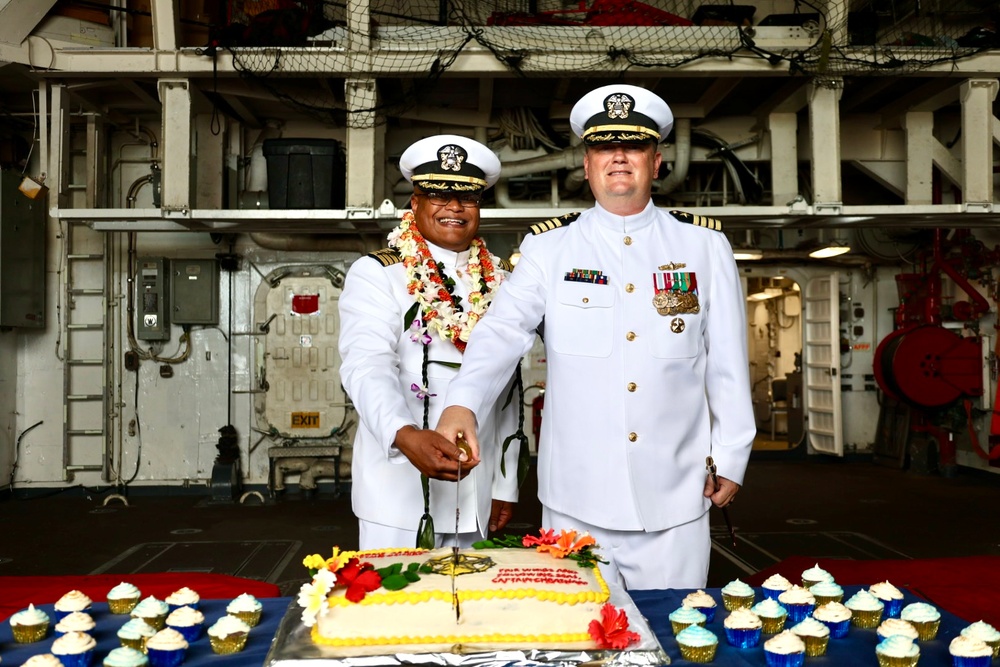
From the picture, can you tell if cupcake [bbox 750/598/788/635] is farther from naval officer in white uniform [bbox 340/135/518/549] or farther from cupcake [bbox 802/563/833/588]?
naval officer in white uniform [bbox 340/135/518/549]

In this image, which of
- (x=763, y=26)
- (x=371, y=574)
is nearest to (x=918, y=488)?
(x=763, y=26)

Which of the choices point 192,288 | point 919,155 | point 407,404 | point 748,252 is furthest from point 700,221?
point 748,252

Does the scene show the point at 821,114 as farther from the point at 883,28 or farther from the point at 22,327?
the point at 22,327

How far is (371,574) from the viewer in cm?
160

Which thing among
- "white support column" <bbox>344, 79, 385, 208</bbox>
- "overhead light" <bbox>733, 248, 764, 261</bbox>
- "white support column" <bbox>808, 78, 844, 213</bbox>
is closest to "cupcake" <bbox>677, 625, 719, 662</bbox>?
"white support column" <bbox>344, 79, 385, 208</bbox>

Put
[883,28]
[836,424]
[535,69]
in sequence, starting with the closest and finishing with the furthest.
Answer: [535,69]
[883,28]
[836,424]

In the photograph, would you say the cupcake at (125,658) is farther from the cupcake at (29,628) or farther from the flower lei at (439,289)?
the flower lei at (439,289)

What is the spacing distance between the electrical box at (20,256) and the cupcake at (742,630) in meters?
7.74

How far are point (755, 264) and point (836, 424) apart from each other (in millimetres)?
2150

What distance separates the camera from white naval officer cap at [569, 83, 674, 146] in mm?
2250

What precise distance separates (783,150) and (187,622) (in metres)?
6.41

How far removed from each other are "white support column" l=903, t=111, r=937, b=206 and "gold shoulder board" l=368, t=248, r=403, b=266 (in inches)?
220

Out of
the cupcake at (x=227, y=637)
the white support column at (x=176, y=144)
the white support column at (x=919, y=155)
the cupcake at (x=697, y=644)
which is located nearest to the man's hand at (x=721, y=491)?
the cupcake at (x=697, y=644)

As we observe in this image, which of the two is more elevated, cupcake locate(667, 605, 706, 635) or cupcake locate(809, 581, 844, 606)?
cupcake locate(667, 605, 706, 635)
